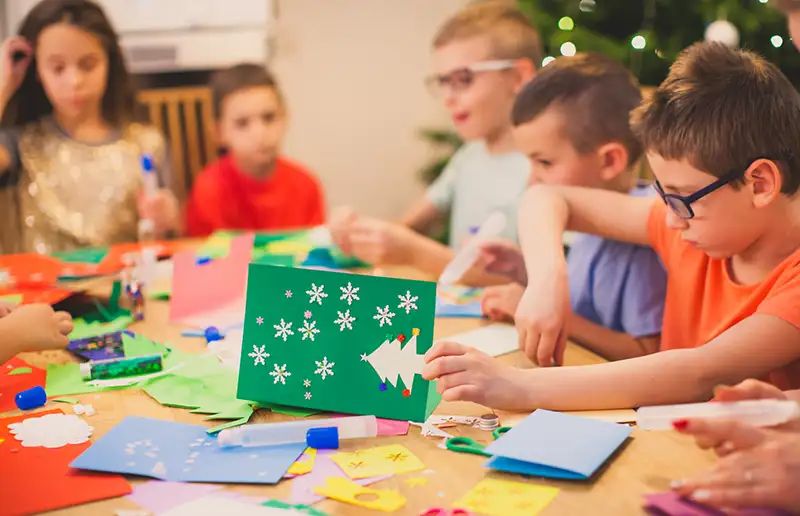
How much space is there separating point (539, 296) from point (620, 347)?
0.25 meters

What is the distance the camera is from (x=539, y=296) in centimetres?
107

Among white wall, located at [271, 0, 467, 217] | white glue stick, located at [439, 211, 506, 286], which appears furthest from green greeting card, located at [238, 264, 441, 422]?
white wall, located at [271, 0, 467, 217]

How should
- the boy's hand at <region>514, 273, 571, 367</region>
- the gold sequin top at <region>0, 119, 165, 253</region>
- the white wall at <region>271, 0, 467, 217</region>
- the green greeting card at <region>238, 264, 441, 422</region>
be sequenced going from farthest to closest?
1. the white wall at <region>271, 0, 467, 217</region>
2. the gold sequin top at <region>0, 119, 165, 253</region>
3. the boy's hand at <region>514, 273, 571, 367</region>
4. the green greeting card at <region>238, 264, 441, 422</region>

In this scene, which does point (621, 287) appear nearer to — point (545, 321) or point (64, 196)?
point (545, 321)

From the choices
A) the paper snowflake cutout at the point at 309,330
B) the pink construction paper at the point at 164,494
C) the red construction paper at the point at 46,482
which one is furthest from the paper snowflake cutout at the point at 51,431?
the paper snowflake cutout at the point at 309,330

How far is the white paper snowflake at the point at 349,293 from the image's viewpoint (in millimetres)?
913

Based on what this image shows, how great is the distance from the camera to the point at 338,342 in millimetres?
918

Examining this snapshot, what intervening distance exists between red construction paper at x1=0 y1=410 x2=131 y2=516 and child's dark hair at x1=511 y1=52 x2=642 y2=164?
88 cm

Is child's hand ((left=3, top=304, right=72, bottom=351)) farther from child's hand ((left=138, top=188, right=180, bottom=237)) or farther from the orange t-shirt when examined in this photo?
the orange t-shirt

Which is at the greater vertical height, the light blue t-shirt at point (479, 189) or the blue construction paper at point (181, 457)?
the light blue t-shirt at point (479, 189)

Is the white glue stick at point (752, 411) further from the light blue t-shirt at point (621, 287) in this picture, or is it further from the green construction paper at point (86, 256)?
the green construction paper at point (86, 256)

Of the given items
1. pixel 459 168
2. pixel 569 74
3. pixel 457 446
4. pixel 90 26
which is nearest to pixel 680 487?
pixel 457 446

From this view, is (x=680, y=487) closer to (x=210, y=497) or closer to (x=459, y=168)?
(x=210, y=497)

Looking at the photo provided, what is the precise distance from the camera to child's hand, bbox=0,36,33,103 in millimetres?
1877
